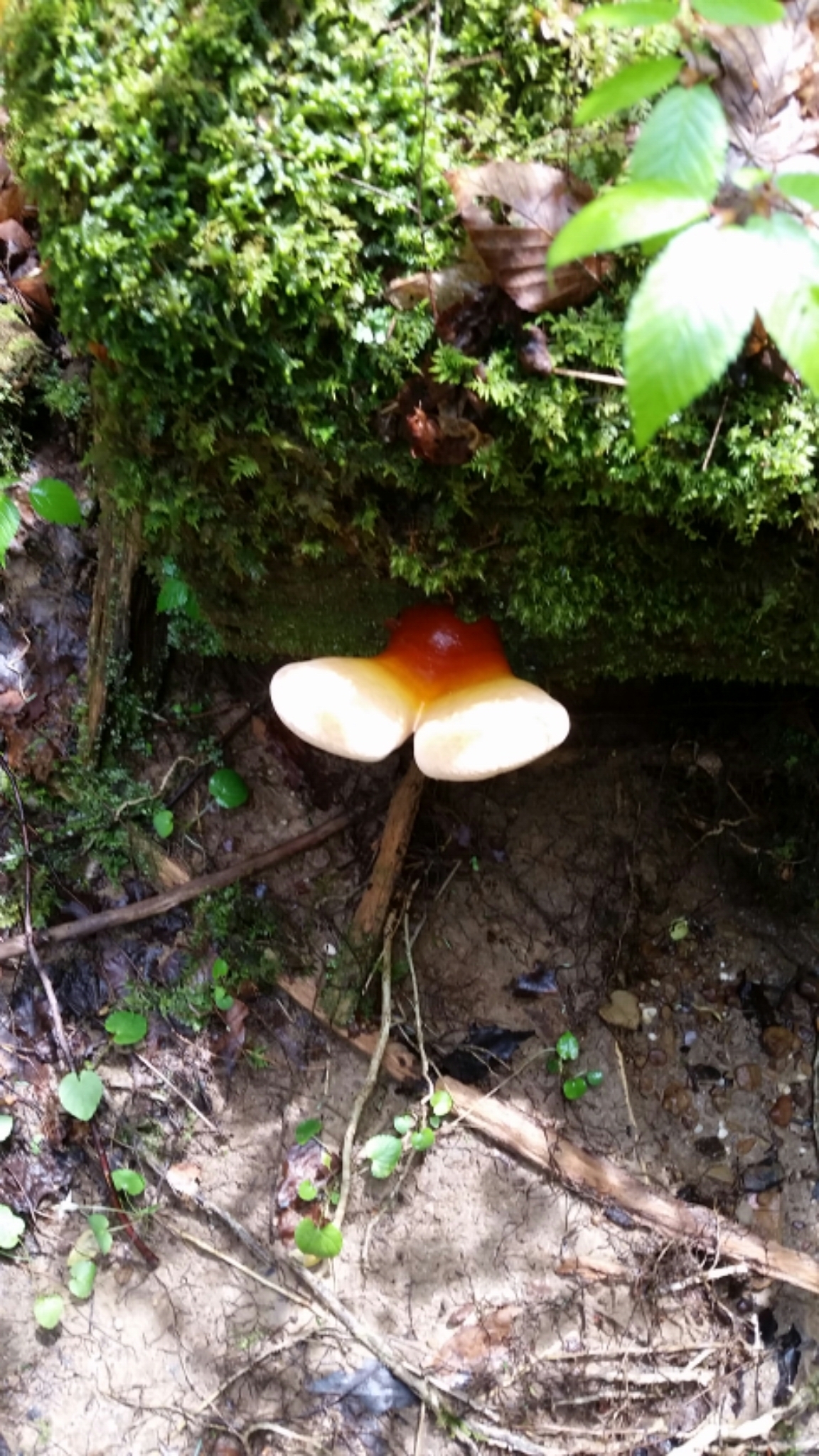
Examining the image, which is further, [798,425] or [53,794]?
[53,794]

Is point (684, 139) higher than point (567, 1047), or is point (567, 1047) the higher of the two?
point (684, 139)

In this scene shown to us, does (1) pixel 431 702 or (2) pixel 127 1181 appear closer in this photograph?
(1) pixel 431 702

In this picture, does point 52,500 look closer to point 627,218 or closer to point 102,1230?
point 627,218

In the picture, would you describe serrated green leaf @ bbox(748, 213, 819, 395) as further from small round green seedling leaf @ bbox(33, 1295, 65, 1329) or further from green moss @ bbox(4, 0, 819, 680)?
small round green seedling leaf @ bbox(33, 1295, 65, 1329)

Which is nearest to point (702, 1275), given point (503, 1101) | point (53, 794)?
point (503, 1101)

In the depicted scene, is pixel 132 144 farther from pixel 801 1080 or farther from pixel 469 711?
pixel 801 1080

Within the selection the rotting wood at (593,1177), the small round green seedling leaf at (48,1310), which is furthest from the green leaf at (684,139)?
the small round green seedling leaf at (48,1310)

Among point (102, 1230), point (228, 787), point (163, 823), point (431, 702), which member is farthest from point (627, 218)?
point (102, 1230)
